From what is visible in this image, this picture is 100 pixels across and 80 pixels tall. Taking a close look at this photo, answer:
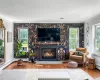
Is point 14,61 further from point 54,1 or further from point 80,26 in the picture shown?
point 54,1

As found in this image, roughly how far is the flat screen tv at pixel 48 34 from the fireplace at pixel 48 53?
0.67 metres

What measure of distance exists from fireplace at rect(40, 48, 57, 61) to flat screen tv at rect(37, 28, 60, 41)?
67 cm

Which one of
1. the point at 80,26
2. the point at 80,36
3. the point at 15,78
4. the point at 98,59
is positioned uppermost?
the point at 80,26

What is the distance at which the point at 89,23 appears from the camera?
8.16 meters

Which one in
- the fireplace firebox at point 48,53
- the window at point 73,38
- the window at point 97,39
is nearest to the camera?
the window at point 97,39

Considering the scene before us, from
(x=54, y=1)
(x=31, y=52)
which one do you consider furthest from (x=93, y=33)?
(x=54, y=1)

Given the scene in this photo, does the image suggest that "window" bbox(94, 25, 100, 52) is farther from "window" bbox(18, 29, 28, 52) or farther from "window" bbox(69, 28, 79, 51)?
"window" bbox(18, 29, 28, 52)

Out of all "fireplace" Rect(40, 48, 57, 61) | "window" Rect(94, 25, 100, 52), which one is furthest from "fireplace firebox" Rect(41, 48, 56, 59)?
"window" Rect(94, 25, 100, 52)

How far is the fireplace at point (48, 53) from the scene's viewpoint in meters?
9.30

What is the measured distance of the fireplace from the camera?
30.5 ft

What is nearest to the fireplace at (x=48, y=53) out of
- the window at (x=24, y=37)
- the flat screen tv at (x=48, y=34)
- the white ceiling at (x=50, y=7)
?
the flat screen tv at (x=48, y=34)

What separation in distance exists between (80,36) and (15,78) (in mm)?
5368

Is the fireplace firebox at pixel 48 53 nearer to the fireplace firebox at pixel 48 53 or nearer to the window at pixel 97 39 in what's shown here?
the fireplace firebox at pixel 48 53

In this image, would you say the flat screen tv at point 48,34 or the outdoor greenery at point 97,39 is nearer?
the outdoor greenery at point 97,39
